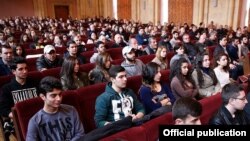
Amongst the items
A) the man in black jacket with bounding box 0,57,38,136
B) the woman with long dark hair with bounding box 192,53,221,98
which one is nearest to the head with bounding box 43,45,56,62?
the man in black jacket with bounding box 0,57,38,136

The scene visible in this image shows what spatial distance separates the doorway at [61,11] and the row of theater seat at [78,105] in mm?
19772

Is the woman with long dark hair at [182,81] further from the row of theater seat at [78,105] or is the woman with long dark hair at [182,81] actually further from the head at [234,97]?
the head at [234,97]

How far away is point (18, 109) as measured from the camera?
2328 millimetres

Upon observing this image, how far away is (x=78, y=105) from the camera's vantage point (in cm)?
274

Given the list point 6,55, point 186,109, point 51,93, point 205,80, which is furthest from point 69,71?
point 186,109

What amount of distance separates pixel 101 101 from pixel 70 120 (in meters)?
0.43

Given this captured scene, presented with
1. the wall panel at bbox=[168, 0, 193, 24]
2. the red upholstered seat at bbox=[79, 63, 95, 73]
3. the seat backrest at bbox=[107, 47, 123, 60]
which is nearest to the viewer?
the red upholstered seat at bbox=[79, 63, 95, 73]

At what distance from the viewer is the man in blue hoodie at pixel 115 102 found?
258 centimetres

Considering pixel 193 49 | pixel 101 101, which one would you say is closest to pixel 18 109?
pixel 101 101

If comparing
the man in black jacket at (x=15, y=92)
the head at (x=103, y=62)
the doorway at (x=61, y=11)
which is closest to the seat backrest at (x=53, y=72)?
the man in black jacket at (x=15, y=92)

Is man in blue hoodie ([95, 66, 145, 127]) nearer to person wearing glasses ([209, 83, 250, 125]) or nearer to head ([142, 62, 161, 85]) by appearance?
head ([142, 62, 161, 85])

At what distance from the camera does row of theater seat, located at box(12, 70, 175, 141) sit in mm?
2373

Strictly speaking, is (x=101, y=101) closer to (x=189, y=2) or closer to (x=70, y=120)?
(x=70, y=120)

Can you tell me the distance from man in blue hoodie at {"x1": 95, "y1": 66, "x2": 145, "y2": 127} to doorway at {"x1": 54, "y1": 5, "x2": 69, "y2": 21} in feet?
65.9
